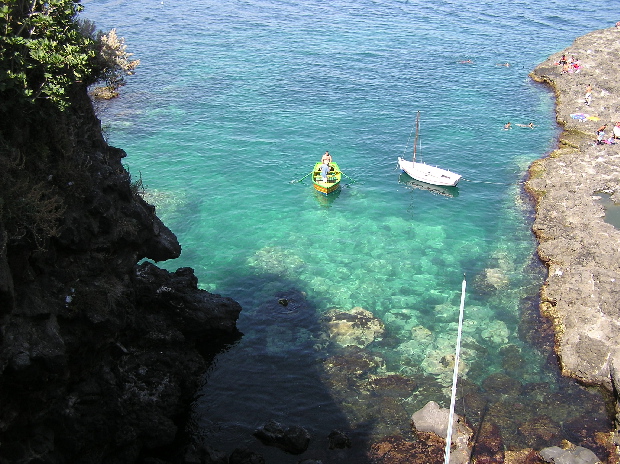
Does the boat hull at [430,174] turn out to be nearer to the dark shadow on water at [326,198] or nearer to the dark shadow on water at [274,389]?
the dark shadow on water at [326,198]

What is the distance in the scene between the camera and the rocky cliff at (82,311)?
19469mm

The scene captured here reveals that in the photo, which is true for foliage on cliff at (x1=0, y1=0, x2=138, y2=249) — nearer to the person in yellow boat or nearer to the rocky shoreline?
the rocky shoreline

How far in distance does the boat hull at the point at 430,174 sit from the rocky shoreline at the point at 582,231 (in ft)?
20.4

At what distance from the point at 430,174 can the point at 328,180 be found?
8571mm

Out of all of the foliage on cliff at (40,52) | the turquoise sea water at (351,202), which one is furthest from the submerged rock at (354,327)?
the foliage on cliff at (40,52)

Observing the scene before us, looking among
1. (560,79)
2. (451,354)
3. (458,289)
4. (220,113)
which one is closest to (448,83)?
(560,79)

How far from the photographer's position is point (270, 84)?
6869 centimetres

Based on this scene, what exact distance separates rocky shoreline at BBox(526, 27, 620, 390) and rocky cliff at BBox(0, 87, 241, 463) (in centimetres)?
1950

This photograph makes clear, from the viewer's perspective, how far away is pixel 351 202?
47906mm

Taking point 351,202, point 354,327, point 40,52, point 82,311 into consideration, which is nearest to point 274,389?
point 354,327

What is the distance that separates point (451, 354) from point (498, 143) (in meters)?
30.8

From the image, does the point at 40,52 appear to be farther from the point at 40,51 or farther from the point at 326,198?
the point at 326,198

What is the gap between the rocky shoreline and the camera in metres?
30.9

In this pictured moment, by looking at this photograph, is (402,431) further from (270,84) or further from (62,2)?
(270,84)
